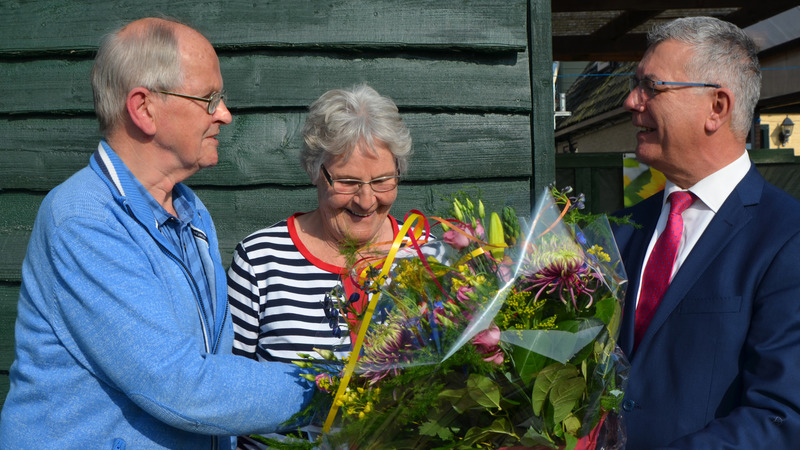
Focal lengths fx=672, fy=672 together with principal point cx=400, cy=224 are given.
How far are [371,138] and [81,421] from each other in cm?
119

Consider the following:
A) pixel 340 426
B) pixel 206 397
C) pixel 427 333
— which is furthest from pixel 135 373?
pixel 427 333

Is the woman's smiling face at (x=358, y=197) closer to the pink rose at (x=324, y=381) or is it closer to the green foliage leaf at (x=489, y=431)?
the pink rose at (x=324, y=381)

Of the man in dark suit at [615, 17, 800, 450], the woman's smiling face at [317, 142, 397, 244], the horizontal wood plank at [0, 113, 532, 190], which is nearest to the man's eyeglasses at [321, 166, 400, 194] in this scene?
the woman's smiling face at [317, 142, 397, 244]

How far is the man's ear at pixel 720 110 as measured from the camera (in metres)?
1.98

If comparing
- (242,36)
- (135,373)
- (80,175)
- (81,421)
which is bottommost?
(81,421)

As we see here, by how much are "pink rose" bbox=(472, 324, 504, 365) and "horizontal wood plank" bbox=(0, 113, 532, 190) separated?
5.62 feet

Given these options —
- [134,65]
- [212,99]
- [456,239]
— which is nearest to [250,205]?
[212,99]

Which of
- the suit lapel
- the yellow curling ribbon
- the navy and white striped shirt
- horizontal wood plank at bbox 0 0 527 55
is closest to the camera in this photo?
the yellow curling ribbon

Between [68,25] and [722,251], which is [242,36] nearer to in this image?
[68,25]

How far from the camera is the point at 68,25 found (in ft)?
9.40

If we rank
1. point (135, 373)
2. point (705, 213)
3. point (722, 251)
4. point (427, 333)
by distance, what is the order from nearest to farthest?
point (427, 333), point (135, 373), point (722, 251), point (705, 213)

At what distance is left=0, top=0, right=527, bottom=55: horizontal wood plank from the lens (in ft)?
9.33

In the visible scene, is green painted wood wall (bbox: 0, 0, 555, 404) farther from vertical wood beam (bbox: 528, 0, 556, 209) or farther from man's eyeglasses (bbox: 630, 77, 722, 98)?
man's eyeglasses (bbox: 630, 77, 722, 98)

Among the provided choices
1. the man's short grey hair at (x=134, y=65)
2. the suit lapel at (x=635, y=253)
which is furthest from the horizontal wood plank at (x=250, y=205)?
the man's short grey hair at (x=134, y=65)
